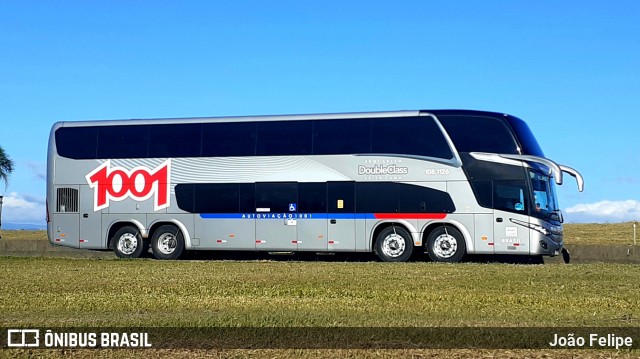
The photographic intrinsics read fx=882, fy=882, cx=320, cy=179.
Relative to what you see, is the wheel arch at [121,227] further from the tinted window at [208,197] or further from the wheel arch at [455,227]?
the wheel arch at [455,227]

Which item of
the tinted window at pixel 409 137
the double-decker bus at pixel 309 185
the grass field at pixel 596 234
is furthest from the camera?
the grass field at pixel 596 234

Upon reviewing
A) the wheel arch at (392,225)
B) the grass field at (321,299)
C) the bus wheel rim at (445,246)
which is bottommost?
the grass field at (321,299)

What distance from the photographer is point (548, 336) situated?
30.0 feet

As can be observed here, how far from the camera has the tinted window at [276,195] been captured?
83.3 feet

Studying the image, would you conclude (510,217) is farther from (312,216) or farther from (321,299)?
(321,299)

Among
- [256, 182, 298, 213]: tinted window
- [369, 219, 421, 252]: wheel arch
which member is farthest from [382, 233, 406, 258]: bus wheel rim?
[256, 182, 298, 213]: tinted window

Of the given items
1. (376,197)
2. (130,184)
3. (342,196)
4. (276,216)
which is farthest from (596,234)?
(130,184)

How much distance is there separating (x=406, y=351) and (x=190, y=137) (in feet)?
60.9

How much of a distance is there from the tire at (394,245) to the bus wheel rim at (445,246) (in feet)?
2.34

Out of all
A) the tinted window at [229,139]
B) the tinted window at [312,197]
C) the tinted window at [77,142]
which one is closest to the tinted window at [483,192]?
the tinted window at [312,197]

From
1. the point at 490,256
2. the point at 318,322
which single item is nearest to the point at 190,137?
the point at 490,256

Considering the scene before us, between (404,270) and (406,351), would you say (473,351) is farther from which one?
(404,270)

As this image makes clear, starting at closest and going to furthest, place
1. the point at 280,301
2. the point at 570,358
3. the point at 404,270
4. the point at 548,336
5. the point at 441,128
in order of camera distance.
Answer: the point at 570,358
the point at 548,336
the point at 280,301
the point at 404,270
the point at 441,128

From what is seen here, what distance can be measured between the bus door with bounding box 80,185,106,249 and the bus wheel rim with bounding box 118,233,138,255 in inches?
23.3
